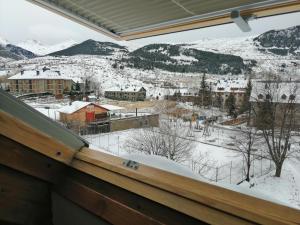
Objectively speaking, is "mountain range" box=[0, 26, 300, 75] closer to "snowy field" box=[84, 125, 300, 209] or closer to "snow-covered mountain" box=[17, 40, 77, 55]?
"snow-covered mountain" box=[17, 40, 77, 55]

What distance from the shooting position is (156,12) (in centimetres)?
126

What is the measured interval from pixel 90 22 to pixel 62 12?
18 centimetres

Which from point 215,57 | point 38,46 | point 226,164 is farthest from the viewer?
point 226,164

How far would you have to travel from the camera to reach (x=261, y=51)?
16.3 ft

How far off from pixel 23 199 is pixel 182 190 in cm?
41

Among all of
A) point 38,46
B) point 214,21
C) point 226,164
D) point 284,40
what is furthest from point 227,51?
point 38,46

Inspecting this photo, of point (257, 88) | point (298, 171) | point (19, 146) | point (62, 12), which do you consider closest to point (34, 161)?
point (19, 146)

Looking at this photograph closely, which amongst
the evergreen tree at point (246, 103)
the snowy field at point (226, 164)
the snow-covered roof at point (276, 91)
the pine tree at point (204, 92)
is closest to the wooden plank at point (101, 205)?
the snowy field at point (226, 164)

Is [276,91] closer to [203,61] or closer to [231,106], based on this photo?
[231,106]

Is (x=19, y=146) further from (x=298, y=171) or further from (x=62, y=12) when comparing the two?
(x=298, y=171)

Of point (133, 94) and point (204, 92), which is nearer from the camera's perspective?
point (204, 92)

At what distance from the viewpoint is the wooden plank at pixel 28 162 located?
0.60m

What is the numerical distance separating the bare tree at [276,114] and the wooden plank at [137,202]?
25.3ft

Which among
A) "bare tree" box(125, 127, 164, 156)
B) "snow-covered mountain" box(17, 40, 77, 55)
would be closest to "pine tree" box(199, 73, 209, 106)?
"bare tree" box(125, 127, 164, 156)
